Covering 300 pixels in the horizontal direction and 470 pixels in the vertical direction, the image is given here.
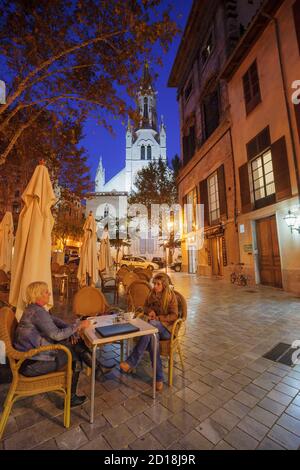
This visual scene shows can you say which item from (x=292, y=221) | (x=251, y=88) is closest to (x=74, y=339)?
(x=292, y=221)

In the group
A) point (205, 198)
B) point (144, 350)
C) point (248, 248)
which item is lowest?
point (144, 350)

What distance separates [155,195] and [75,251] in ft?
58.6

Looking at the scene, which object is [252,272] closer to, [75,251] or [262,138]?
[262,138]

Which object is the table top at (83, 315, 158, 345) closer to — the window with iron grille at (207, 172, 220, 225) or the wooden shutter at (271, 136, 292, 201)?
the wooden shutter at (271, 136, 292, 201)

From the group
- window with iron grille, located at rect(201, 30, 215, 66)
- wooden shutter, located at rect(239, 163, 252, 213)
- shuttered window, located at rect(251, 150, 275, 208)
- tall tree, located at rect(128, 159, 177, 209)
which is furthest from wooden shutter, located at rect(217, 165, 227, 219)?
tall tree, located at rect(128, 159, 177, 209)

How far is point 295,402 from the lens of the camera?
7.48 ft

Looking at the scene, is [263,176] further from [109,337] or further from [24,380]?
[24,380]

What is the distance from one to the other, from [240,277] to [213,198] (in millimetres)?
6195

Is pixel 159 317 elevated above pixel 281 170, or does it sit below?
below

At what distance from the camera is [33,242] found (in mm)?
2768

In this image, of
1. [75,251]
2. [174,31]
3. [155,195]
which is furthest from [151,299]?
[75,251]

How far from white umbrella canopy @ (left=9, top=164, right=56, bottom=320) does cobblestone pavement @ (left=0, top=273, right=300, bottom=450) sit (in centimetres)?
117

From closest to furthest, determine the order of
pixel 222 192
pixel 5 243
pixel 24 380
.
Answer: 1. pixel 24 380
2. pixel 5 243
3. pixel 222 192

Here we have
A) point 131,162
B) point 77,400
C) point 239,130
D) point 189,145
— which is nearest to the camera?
point 77,400
